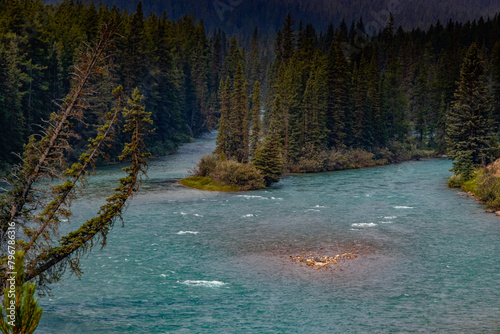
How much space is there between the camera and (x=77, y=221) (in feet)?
121

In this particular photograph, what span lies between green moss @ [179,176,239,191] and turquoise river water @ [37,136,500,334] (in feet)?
19.3

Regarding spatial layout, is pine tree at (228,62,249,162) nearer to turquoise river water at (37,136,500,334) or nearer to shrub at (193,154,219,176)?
shrub at (193,154,219,176)

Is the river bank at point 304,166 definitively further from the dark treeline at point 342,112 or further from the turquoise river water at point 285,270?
the turquoise river water at point 285,270

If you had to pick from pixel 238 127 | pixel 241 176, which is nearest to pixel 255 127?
pixel 238 127

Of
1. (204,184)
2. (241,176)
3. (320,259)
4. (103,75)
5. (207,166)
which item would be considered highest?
(103,75)

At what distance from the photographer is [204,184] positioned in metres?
56.1

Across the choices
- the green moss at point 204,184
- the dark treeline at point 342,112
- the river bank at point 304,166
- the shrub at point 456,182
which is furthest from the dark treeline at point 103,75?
the shrub at point 456,182

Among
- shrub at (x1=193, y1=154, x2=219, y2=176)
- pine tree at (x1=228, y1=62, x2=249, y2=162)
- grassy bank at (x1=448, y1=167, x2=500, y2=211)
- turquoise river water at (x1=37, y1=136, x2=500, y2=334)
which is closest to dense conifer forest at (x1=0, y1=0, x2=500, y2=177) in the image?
pine tree at (x1=228, y1=62, x2=249, y2=162)

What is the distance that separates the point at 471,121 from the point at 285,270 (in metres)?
34.5

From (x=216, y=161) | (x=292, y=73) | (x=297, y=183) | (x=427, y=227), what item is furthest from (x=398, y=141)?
(x=427, y=227)

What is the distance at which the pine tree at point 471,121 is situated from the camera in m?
52.4

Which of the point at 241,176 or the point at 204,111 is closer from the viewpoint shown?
the point at 241,176

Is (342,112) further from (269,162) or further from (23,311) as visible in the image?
(23,311)

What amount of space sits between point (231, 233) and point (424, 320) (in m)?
16.6
